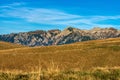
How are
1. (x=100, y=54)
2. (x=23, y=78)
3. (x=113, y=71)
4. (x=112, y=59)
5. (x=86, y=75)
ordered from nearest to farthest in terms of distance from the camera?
(x=23, y=78), (x=86, y=75), (x=113, y=71), (x=112, y=59), (x=100, y=54)

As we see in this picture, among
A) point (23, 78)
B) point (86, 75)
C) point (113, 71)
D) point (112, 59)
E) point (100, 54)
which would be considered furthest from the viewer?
point (100, 54)

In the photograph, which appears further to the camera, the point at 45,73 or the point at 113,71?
the point at 113,71

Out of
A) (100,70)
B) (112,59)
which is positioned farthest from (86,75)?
(112,59)

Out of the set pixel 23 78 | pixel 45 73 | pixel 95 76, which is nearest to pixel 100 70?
pixel 95 76

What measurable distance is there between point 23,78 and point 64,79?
5.19ft

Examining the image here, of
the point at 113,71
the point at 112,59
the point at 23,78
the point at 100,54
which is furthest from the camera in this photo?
the point at 100,54

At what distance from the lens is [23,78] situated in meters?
12.8

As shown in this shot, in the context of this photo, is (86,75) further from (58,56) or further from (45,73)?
(58,56)

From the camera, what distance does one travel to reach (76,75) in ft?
44.8

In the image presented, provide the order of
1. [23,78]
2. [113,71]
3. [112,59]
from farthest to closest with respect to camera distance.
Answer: [112,59], [113,71], [23,78]

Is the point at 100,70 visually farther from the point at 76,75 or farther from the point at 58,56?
the point at 58,56

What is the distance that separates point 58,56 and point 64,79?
145ft

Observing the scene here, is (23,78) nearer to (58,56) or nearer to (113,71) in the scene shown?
(113,71)

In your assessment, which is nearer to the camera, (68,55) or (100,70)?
Answer: (100,70)
